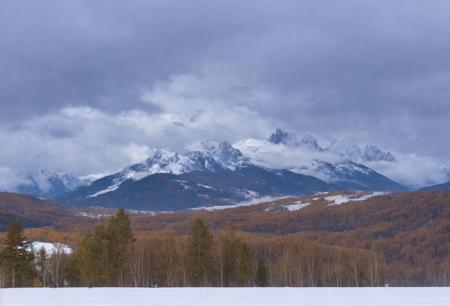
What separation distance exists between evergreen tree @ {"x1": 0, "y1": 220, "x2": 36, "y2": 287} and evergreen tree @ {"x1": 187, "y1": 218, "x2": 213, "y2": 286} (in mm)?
29029

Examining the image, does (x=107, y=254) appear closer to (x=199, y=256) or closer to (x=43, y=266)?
(x=199, y=256)

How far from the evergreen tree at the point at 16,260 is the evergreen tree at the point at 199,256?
2903cm

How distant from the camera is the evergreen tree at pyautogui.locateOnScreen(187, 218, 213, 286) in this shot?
116250mm

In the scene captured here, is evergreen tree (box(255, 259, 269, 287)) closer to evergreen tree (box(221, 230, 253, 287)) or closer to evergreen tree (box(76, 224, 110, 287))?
evergreen tree (box(221, 230, 253, 287))

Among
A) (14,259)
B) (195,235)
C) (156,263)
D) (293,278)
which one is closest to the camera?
(14,259)

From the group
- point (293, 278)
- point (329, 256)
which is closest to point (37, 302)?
point (293, 278)

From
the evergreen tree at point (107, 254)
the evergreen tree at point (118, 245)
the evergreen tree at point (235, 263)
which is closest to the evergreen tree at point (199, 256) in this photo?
the evergreen tree at point (235, 263)

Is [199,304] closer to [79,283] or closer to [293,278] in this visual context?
[79,283]

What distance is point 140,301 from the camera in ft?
183

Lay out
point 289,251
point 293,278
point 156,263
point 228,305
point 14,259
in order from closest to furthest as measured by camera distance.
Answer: point 228,305
point 14,259
point 156,263
point 293,278
point 289,251

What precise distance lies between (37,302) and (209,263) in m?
65.2

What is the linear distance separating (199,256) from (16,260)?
3257 cm

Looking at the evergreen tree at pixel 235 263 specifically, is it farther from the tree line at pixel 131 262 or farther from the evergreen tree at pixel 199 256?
the evergreen tree at pixel 199 256

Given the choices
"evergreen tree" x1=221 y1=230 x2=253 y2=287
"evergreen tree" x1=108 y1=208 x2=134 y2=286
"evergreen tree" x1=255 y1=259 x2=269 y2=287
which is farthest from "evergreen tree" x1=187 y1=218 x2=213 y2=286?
"evergreen tree" x1=255 y1=259 x2=269 y2=287
